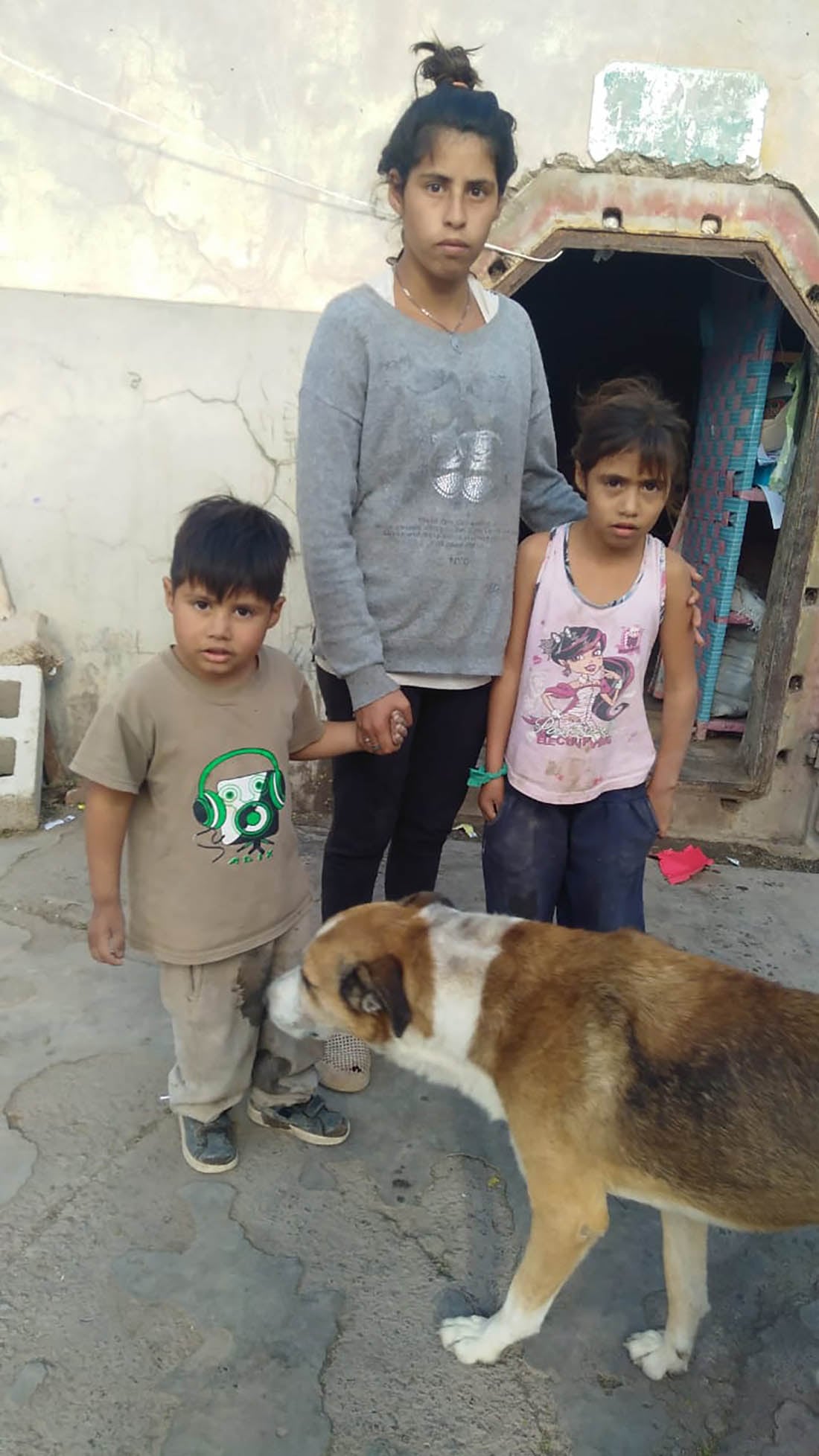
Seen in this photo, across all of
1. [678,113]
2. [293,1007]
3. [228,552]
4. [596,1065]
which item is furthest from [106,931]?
[678,113]

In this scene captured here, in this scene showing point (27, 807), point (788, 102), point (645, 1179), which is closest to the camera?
point (645, 1179)

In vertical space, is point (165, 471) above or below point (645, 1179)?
above

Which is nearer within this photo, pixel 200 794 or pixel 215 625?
pixel 215 625

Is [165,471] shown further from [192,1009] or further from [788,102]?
[788,102]

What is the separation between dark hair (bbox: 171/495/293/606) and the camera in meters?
2.05

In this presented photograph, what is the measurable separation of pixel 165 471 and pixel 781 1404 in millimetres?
3866

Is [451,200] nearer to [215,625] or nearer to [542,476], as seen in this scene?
[542,476]

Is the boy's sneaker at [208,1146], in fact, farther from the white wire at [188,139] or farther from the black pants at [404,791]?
the white wire at [188,139]

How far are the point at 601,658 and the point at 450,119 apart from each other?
1.31 m

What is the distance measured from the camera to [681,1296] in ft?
6.56

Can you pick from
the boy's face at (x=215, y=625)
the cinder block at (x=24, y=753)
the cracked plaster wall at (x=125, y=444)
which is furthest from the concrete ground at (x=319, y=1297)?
the cracked plaster wall at (x=125, y=444)

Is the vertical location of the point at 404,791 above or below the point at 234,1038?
above

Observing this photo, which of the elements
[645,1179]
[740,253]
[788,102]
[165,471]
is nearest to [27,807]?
[165,471]

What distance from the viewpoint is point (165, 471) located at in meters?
4.21
